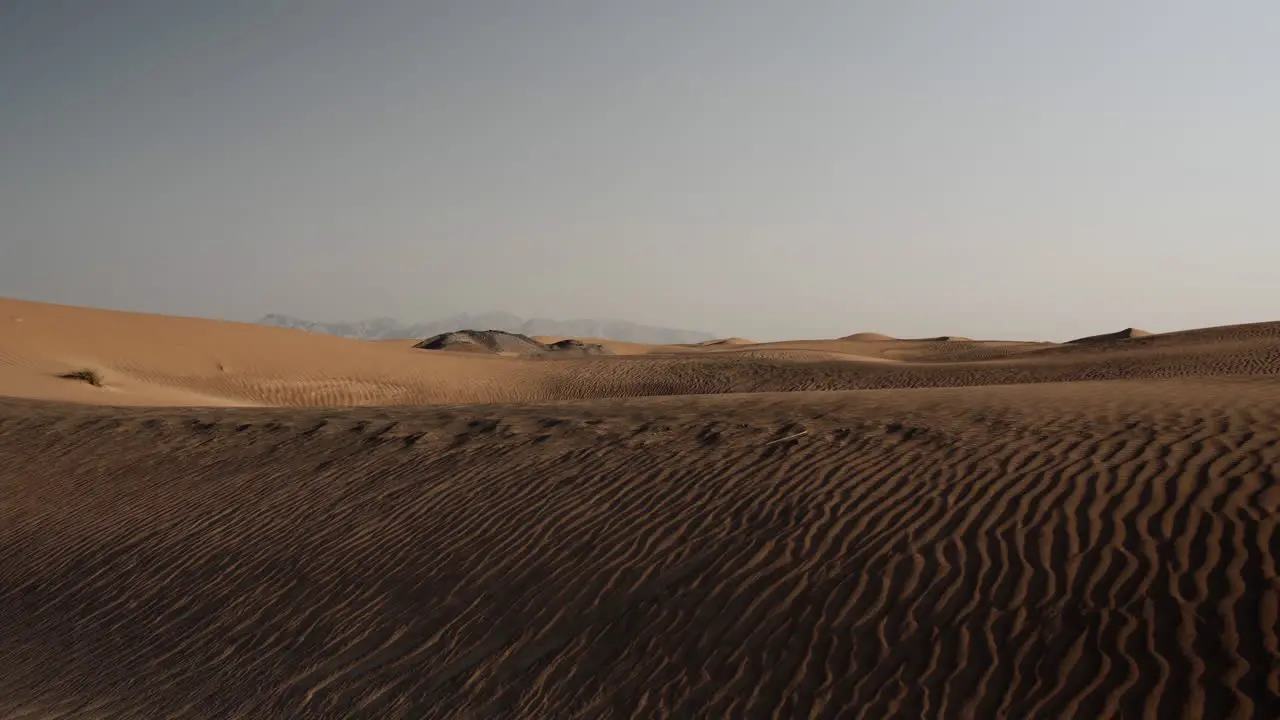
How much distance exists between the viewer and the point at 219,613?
23.8 feet

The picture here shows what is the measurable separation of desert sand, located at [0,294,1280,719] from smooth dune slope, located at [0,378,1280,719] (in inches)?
1.0

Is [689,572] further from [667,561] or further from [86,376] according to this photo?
[86,376]

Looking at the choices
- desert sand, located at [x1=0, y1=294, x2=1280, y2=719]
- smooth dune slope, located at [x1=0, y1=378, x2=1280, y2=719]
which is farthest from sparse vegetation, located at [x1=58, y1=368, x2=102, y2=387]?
smooth dune slope, located at [x1=0, y1=378, x2=1280, y2=719]

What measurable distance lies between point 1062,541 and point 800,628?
1918 mm

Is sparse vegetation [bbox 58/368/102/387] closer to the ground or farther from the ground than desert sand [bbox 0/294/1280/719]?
farther from the ground

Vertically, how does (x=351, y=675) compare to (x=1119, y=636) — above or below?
below

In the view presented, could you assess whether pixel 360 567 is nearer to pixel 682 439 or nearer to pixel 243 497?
pixel 243 497

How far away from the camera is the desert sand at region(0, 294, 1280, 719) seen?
508 cm

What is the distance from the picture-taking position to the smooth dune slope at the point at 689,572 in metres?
5.04

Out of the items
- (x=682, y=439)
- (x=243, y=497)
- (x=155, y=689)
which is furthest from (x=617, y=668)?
(x=243, y=497)

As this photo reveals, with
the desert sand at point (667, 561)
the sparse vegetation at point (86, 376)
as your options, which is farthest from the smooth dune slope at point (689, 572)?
the sparse vegetation at point (86, 376)

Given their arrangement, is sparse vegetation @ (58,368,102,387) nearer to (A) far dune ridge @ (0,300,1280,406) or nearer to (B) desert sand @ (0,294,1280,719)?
(A) far dune ridge @ (0,300,1280,406)

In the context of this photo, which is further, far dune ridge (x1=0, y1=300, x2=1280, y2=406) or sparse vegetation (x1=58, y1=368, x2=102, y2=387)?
far dune ridge (x1=0, y1=300, x2=1280, y2=406)

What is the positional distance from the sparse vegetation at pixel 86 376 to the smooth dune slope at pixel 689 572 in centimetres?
1085
